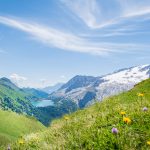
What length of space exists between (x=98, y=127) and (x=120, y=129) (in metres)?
1.65

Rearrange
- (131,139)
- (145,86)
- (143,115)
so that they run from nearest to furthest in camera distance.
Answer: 1. (131,139)
2. (143,115)
3. (145,86)

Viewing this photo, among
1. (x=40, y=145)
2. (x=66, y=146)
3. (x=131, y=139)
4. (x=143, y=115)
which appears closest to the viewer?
(x=131, y=139)

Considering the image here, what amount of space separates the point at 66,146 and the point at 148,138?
83.7 inches

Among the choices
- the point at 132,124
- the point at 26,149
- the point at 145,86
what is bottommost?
the point at 26,149

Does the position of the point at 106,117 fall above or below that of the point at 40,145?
above

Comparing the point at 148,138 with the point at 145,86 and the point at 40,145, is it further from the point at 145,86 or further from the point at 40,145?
the point at 145,86

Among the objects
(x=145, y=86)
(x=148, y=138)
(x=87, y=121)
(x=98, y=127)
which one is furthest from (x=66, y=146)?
(x=145, y=86)

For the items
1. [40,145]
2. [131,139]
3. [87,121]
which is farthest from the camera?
[87,121]

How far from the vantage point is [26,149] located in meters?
10.4

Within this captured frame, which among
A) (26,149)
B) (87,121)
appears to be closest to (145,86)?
(87,121)

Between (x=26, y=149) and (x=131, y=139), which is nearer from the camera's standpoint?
(x=131, y=139)

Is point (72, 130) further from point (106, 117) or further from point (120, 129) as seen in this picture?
point (120, 129)

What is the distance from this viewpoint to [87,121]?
12.1 meters

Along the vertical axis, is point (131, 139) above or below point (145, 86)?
below
